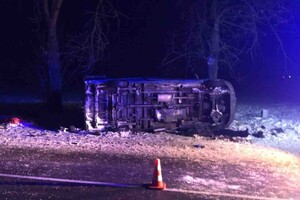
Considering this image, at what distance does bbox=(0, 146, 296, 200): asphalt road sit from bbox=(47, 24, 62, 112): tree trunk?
298 inches

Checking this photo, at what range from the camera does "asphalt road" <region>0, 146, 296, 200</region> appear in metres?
8.12

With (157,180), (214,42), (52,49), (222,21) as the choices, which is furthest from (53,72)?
(157,180)

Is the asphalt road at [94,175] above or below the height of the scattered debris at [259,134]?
below

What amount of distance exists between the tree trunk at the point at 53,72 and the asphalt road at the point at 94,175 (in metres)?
7.56

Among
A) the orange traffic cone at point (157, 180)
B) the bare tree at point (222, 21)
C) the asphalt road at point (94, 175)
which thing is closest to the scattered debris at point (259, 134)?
the bare tree at point (222, 21)

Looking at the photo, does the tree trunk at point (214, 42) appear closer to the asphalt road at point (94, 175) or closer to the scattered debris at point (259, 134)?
the scattered debris at point (259, 134)

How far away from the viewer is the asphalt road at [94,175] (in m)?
8.12

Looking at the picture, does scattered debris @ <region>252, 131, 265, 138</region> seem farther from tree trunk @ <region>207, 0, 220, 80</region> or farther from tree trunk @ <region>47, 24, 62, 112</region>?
tree trunk @ <region>47, 24, 62, 112</region>

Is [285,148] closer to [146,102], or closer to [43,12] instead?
[146,102]

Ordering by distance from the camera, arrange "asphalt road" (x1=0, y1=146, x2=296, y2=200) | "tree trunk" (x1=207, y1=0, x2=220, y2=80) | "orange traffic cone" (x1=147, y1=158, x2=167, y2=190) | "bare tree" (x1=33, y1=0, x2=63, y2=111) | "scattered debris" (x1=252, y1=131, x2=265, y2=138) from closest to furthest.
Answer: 1. "asphalt road" (x1=0, y1=146, x2=296, y2=200)
2. "orange traffic cone" (x1=147, y1=158, x2=167, y2=190)
3. "scattered debris" (x1=252, y1=131, x2=265, y2=138)
4. "tree trunk" (x1=207, y1=0, x2=220, y2=80)
5. "bare tree" (x1=33, y1=0, x2=63, y2=111)

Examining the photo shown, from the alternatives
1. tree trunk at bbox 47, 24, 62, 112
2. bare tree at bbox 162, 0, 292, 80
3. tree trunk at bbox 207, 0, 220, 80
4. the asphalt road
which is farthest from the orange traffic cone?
tree trunk at bbox 47, 24, 62, 112

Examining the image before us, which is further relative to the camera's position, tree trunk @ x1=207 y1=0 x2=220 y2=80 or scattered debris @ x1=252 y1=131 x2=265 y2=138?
tree trunk @ x1=207 y1=0 x2=220 y2=80

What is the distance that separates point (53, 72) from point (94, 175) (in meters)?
10.6

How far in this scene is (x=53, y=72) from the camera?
62.9 ft
